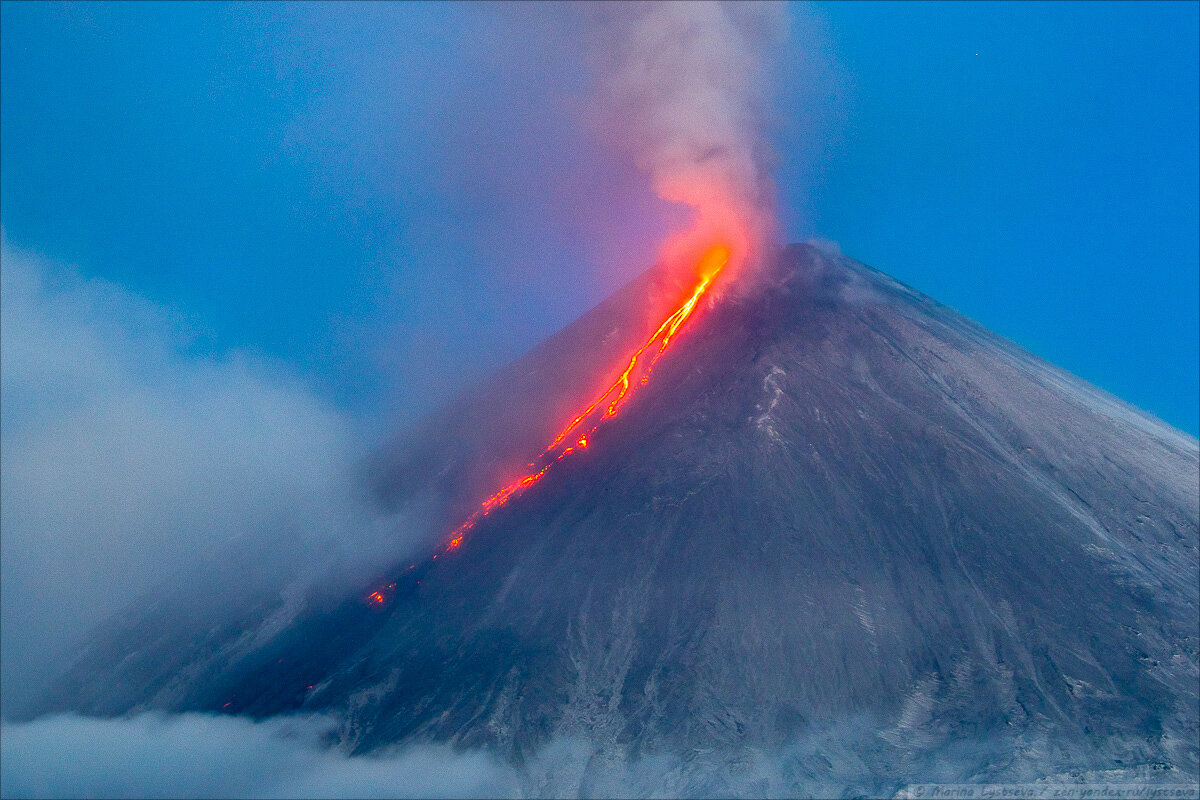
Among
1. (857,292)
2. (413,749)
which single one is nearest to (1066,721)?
(413,749)

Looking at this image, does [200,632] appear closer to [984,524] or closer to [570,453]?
[570,453]

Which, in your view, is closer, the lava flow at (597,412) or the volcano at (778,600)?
the volcano at (778,600)

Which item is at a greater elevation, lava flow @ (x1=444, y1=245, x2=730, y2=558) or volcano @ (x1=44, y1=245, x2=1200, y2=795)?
lava flow @ (x1=444, y1=245, x2=730, y2=558)

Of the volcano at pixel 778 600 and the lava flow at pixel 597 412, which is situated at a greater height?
the lava flow at pixel 597 412

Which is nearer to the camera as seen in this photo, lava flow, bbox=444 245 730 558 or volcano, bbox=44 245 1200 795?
volcano, bbox=44 245 1200 795
